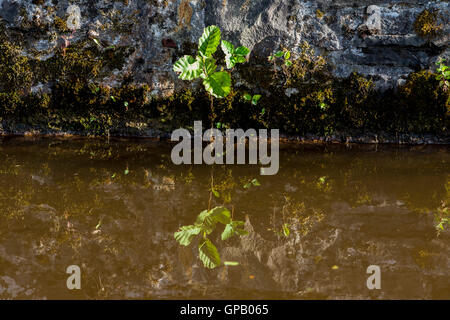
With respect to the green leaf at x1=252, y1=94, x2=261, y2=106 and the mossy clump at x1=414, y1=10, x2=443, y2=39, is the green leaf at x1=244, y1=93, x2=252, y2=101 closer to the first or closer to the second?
the green leaf at x1=252, y1=94, x2=261, y2=106

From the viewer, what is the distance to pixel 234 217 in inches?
119

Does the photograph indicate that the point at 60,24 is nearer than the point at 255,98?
No

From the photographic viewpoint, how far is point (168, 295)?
2.21m

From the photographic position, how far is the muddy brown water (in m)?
2.30

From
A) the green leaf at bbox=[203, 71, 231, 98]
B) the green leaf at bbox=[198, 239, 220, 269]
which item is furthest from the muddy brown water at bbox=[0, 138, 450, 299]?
the green leaf at bbox=[203, 71, 231, 98]

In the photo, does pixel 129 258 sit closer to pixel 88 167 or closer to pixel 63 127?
pixel 88 167

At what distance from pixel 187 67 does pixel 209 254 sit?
2.09 metres

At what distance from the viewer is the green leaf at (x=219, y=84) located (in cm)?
414

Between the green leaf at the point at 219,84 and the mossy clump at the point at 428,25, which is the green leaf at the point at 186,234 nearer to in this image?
the green leaf at the point at 219,84

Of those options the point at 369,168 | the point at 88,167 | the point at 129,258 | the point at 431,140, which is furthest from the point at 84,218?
the point at 431,140

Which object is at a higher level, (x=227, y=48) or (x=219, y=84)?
(x=227, y=48)

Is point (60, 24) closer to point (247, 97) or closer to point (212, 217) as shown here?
point (247, 97)
